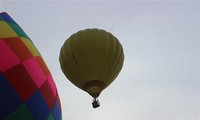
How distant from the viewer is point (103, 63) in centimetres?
1445

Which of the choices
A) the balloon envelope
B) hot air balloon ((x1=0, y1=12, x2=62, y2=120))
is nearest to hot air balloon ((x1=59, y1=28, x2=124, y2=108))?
the balloon envelope

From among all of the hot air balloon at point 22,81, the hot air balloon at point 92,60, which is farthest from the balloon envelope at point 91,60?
the hot air balloon at point 22,81

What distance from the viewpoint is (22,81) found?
10680 mm

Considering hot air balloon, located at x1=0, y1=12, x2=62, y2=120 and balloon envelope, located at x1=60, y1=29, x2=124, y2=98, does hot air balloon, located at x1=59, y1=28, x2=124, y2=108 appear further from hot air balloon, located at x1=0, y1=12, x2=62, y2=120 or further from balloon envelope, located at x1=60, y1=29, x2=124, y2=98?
hot air balloon, located at x1=0, y1=12, x2=62, y2=120

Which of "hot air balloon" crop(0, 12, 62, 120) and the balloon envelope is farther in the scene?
the balloon envelope

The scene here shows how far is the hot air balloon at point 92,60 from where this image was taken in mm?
14336

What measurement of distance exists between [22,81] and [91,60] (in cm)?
418

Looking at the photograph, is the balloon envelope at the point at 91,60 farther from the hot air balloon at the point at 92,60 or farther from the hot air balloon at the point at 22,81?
the hot air balloon at the point at 22,81

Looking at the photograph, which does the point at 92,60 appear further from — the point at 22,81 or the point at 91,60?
the point at 22,81

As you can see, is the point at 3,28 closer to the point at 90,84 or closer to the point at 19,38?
the point at 19,38

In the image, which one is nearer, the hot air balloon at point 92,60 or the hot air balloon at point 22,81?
the hot air balloon at point 22,81

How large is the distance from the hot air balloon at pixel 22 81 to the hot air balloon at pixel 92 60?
2.07 metres

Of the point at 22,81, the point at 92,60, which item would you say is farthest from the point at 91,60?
the point at 22,81

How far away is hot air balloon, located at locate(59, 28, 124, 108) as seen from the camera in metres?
14.3
